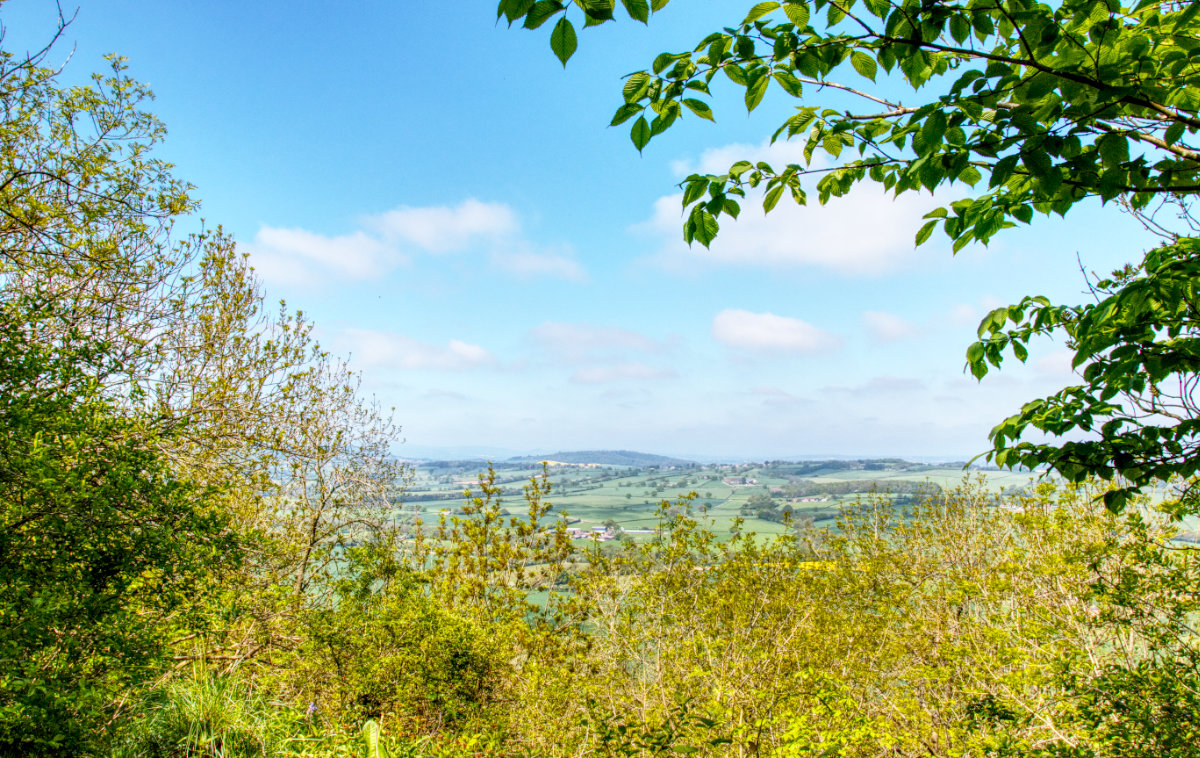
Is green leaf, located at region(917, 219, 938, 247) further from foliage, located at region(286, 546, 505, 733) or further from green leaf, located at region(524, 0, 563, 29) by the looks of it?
foliage, located at region(286, 546, 505, 733)

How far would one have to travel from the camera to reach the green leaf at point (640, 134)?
5.54 ft

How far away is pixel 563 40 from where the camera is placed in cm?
135

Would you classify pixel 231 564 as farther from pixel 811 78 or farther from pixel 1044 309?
pixel 1044 309

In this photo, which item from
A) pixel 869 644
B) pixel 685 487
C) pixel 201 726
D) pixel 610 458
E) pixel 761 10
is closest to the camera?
pixel 761 10

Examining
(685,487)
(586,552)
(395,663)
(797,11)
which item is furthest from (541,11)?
(685,487)

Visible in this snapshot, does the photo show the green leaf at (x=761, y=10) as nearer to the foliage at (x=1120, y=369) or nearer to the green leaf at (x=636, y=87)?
the green leaf at (x=636, y=87)

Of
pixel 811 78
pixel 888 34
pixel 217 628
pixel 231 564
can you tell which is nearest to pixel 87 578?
pixel 231 564

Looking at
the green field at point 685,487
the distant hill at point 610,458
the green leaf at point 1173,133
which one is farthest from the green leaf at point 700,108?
the distant hill at point 610,458

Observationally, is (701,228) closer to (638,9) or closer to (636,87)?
(636,87)

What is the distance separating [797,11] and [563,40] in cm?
82

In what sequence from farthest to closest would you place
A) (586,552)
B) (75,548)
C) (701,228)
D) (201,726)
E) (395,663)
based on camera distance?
(586,552), (395,663), (201,726), (75,548), (701,228)

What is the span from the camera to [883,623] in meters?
9.14

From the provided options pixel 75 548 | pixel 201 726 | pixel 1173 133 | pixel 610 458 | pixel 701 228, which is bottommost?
pixel 610 458

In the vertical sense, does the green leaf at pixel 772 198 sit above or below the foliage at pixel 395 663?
above
